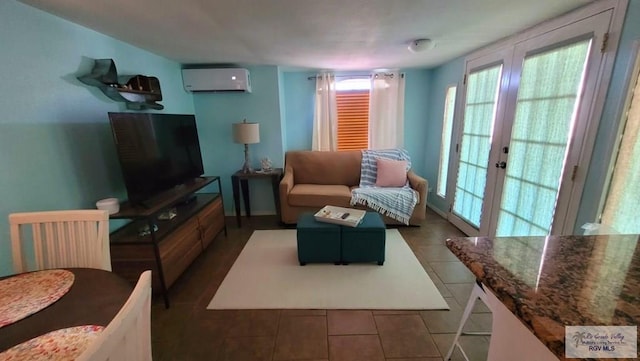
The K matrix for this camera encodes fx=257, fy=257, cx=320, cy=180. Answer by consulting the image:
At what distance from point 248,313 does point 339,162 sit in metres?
2.46

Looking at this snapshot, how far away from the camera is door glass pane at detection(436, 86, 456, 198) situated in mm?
3553

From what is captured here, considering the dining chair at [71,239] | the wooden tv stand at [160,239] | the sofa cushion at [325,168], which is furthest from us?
the sofa cushion at [325,168]

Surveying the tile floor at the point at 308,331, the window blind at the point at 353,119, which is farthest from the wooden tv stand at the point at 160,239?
the window blind at the point at 353,119

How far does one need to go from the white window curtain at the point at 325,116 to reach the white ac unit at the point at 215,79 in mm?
1183

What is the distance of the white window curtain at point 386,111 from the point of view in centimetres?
396

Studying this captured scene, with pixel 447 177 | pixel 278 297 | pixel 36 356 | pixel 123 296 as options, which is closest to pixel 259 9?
pixel 123 296

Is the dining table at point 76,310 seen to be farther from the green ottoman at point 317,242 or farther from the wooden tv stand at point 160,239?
the green ottoman at point 317,242

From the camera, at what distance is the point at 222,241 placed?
10.2 feet

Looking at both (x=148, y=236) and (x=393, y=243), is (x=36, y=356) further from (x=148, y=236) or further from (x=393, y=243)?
(x=393, y=243)

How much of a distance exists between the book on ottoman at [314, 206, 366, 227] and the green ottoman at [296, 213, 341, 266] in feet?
0.15

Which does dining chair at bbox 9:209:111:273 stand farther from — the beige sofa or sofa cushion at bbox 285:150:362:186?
sofa cushion at bbox 285:150:362:186

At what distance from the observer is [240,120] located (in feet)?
11.8

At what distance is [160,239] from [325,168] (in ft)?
7.82

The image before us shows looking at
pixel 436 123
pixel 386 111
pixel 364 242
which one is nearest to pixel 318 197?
pixel 364 242
